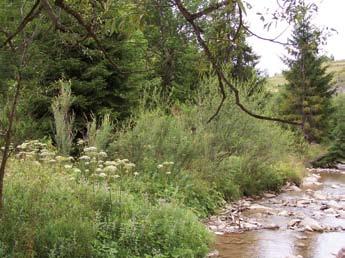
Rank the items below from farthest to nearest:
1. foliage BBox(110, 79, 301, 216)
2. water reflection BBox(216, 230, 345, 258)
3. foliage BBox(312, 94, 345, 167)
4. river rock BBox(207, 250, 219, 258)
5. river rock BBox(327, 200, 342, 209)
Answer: foliage BBox(312, 94, 345, 167), river rock BBox(327, 200, 342, 209), foliage BBox(110, 79, 301, 216), water reflection BBox(216, 230, 345, 258), river rock BBox(207, 250, 219, 258)

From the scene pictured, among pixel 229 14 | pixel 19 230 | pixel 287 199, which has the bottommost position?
pixel 287 199

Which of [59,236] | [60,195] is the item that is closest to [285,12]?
[59,236]

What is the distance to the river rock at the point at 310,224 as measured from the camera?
9.81m

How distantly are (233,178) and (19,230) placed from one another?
8179 millimetres

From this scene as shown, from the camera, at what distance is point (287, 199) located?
13477 mm

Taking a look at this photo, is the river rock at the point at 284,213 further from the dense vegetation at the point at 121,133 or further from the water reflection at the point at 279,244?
the water reflection at the point at 279,244

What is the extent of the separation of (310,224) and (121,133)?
431 cm

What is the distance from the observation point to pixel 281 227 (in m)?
9.88

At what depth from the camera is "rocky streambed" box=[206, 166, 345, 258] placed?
26.4 ft

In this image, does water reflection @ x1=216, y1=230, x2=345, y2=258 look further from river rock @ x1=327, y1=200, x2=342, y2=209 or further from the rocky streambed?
river rock @ x1=327, y1=200, x2=342, y2=209

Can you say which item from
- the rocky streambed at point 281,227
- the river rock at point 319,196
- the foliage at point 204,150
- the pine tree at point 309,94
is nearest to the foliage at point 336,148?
the pine tree at point 309,94

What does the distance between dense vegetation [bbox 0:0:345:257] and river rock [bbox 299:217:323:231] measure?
6.12 ft

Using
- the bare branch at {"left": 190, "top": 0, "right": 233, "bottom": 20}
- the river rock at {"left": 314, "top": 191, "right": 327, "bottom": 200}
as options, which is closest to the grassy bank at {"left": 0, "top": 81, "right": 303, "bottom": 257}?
the river rock at {"left": 314, "top": 191, "right": 327, "bottom": 200}

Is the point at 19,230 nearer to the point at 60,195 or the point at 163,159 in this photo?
the point at 60,195
